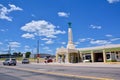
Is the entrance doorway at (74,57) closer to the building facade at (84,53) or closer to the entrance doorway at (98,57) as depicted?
the building facade at (84,53)

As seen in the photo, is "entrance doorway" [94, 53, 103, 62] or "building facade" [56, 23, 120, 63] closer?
"building facade" [56, 23, 120, 63]

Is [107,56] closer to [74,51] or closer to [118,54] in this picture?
[118,54]

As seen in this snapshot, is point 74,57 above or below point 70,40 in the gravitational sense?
below

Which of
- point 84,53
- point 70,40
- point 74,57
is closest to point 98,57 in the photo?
point 84,53

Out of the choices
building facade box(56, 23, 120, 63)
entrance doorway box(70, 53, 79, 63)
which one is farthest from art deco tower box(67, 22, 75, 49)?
entrance doorway box(70, 53, 79, 63)

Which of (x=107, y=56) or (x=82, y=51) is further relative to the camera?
(x=82, y=51)

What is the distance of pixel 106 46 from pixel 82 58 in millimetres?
12177

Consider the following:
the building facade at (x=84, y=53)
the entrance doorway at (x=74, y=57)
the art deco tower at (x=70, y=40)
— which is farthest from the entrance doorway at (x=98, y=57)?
the art deco tower at (x=70, y=40)

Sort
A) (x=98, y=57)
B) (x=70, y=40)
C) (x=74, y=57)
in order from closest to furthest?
(x=98, y=57) → (x=70, y=40) → (x=74, y=57)

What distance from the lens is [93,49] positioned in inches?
2825

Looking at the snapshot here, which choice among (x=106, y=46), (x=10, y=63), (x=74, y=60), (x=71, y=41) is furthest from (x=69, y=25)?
(x=10, y=63)

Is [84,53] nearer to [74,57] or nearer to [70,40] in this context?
[74,57]

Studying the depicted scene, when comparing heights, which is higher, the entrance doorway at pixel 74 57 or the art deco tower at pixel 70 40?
the art deco tower at pixel 70 40

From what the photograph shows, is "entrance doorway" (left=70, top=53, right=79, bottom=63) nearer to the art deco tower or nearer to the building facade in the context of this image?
the building facade
